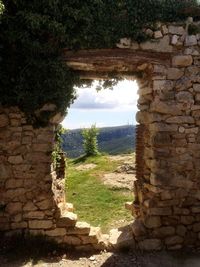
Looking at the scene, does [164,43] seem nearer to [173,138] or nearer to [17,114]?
[173,138]

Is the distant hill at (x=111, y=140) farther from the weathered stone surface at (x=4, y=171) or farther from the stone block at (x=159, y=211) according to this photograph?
the weathered stone surface at (x=4, y=171)

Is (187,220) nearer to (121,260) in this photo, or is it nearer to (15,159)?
(121,260)

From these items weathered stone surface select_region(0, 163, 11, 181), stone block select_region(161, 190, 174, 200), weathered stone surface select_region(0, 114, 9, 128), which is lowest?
stone block select_region(161, 190, 174, 200)

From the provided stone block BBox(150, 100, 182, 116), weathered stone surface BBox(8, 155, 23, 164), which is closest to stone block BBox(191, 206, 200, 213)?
stone block BBox(150, 100, 182, 116)

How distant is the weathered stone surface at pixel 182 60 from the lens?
7258mm

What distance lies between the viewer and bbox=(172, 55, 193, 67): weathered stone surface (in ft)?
23.8

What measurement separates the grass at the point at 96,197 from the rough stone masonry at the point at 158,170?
1744mm

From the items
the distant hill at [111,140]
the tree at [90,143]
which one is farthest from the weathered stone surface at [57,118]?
the distant hill at [111,140]

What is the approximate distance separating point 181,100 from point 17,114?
3082 millimetres

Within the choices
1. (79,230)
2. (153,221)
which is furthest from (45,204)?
(153,221)

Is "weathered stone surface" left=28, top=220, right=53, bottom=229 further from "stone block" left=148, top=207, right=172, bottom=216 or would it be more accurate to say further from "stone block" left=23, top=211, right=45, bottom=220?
"stone block" left=148, top=207, right=172, bottom=216

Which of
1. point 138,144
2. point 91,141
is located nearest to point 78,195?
point 138,144

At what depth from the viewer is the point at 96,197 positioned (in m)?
11.4

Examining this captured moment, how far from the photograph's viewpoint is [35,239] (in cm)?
710
